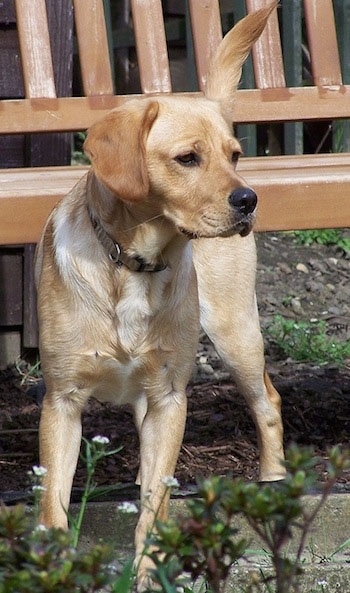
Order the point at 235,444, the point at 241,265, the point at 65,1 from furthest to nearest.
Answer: the point at 65,1 < the point at 235,444 < the point at 241,265

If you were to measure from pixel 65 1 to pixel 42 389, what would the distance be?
151 cm

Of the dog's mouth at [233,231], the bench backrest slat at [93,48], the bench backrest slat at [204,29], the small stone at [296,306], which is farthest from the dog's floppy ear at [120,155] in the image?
the small stone at [296,306]

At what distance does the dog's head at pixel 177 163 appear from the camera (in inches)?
109

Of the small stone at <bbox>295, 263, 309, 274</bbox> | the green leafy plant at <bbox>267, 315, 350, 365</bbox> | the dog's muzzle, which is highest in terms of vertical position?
the dog's muzzle

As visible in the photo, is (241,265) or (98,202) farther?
(241,265)

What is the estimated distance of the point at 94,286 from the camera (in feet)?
9.90

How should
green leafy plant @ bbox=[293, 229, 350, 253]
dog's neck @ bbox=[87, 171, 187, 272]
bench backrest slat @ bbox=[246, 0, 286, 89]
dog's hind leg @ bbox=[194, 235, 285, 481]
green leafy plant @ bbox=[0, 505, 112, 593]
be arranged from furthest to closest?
1. green leafy plant @ bbox=[293, 229, 350, 253]
2. bench backrest slat @ bbox=[246, 0, 286, 89]
3. dog's hind leg @ bbox=[194, 235, 285, 481]
4. dog's neck @ bbox=[87, 171, 187, 272]
5. green leafy plant @ bbox=[0, 505, 112, 593]

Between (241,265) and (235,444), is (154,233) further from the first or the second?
(235,444)

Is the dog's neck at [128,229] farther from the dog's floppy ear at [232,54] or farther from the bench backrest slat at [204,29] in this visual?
the bench backrest slat at [204,29]

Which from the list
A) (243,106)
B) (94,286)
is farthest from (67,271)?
(243,106)

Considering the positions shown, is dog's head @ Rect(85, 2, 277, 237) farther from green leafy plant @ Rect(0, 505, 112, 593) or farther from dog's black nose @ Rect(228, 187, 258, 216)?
green leafy plant @ Rect(0, 505, 112, 593)

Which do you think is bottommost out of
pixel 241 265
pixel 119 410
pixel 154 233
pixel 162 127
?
pixel 119 410

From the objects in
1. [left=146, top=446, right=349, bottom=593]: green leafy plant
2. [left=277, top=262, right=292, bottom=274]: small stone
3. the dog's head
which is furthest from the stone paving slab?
[left=277, top=262, right=292, bottom=274]: small stone

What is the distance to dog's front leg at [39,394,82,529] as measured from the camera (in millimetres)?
3033
